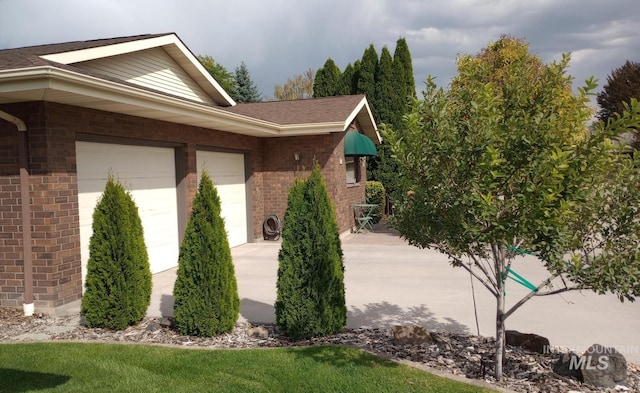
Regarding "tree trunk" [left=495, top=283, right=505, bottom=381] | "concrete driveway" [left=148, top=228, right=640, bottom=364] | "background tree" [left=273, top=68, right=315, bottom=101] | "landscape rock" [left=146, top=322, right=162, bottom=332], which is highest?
"background tree" [left=273, top=68, right=315, bottom=101]

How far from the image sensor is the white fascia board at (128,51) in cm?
740

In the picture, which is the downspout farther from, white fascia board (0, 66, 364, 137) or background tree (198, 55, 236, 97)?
background tree (198, 55, 236, 97)

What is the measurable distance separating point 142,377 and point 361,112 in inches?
532

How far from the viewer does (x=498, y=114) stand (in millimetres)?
3635

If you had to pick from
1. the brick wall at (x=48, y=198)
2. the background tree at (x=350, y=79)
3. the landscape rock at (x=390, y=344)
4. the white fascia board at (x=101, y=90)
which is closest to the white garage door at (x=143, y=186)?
the brick wall at (x=48, y=198)

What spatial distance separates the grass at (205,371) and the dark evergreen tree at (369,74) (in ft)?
58.4

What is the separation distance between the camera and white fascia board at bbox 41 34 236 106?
740cm

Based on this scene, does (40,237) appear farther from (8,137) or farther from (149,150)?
(149,150)

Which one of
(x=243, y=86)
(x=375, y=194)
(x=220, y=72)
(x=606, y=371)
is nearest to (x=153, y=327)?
(x=606, y=371)

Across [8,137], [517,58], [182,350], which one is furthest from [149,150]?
[517,58]

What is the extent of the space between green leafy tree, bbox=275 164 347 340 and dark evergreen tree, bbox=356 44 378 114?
16.8m

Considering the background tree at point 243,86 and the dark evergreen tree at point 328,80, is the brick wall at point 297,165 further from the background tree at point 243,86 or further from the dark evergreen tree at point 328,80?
the background tree at point 243,86

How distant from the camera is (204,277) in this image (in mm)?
5141

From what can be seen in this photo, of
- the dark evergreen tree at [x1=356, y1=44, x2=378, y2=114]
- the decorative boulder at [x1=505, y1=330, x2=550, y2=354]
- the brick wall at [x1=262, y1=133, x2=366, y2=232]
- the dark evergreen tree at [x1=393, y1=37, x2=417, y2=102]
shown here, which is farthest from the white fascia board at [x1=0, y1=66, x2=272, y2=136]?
the dark evergreen tree at [x1=393, y1=37, x2=417, y2=102]
